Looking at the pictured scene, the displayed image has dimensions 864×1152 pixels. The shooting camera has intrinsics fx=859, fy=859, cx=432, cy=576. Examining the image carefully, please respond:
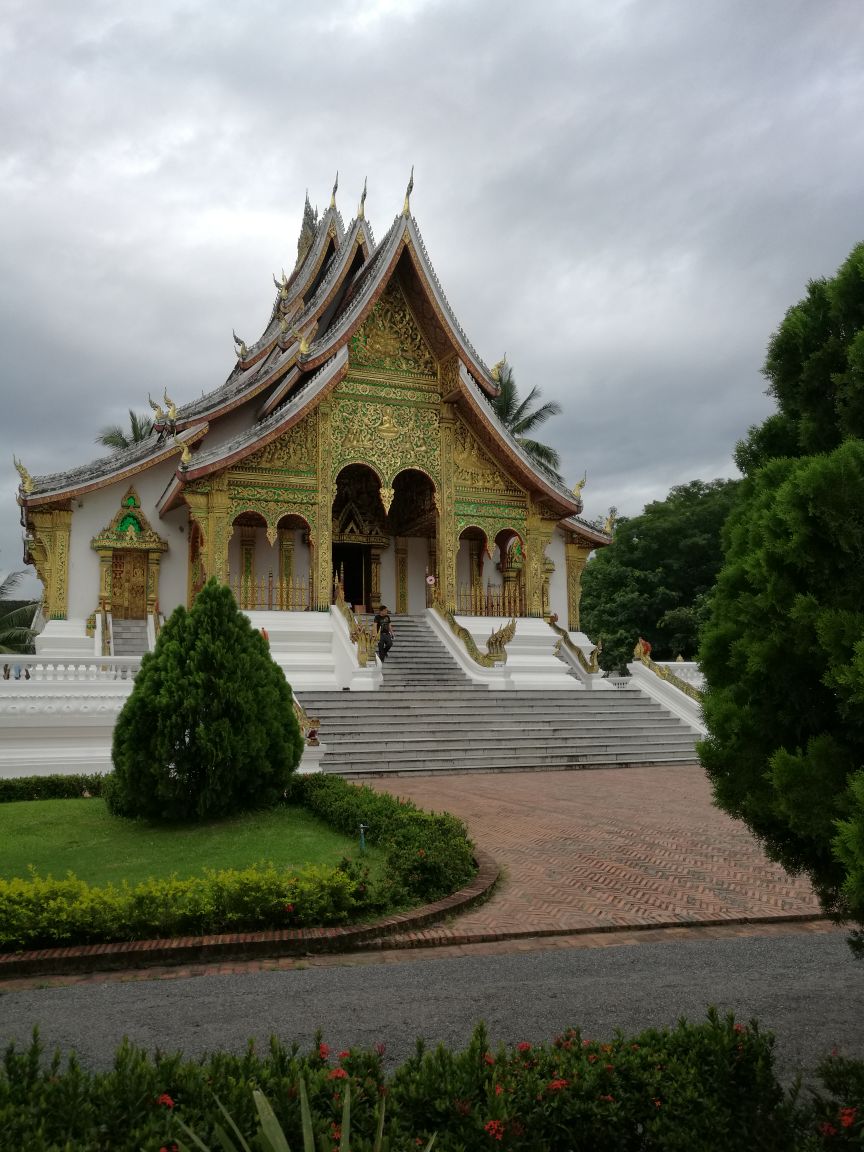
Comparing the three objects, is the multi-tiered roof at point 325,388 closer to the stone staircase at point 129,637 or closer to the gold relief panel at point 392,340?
the gold relief panel at point 392,340

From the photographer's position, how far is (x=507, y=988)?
4.59 m

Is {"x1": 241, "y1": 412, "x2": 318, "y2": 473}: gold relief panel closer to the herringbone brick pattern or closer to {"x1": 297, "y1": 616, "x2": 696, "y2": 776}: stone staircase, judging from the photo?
{"x1": 297, "y1": 616, "x2": 696, "y2": 776}: stone staircase

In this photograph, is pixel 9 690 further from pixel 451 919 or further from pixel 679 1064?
pixel 679 1064

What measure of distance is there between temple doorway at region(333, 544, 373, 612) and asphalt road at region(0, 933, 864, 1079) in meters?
19.0

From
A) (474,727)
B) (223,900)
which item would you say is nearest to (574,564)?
(474,727)

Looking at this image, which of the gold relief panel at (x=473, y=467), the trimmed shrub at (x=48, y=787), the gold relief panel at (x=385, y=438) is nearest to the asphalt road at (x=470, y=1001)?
the trimmed shrub at (x=48, y=787)

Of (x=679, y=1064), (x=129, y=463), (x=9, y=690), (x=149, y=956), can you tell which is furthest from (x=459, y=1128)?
(x=129, y=463)

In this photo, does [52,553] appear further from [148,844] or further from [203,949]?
[203,949]

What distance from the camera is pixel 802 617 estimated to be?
116 inches

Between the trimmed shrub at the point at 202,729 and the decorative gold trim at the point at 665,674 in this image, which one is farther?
the decorative gold trim at the point at 665,674

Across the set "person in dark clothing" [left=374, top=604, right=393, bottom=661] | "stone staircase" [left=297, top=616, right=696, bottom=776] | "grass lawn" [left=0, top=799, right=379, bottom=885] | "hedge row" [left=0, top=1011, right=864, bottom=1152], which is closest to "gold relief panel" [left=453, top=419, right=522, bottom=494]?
"person in dark clothing" [left=374, top=604, right=393, bottom=661]

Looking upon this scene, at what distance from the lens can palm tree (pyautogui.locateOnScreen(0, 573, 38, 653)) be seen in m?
27.2

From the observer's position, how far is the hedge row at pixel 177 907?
5.28 meters

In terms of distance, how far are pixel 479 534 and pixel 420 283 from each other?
6860 mm
